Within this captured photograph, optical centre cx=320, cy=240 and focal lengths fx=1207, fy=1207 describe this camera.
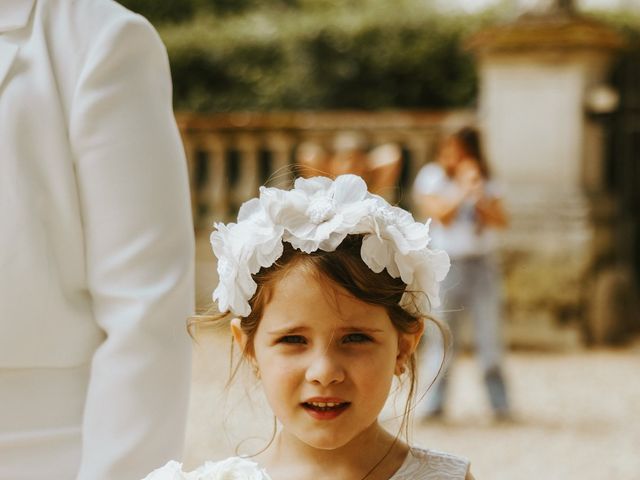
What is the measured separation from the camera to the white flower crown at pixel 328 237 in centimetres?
190

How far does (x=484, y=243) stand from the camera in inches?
274

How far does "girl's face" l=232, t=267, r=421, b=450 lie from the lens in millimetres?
1821

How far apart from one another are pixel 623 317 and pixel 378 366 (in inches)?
300

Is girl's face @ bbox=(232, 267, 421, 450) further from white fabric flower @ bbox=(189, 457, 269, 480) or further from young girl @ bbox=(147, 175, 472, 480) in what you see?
white fabric flower @ bbox=(189, 457, 269, 480)

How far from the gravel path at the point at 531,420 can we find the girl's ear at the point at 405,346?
324 centimetres

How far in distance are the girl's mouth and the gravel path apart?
3.35m

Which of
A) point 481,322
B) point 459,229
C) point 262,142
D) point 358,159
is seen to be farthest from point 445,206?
point 262,142

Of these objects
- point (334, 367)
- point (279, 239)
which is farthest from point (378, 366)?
point (279, 239)

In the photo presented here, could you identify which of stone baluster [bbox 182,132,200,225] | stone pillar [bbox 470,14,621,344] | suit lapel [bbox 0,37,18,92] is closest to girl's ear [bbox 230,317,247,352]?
suit lapel [bbox 0,37,18,92]

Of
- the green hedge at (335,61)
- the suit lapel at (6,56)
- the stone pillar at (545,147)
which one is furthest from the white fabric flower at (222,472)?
the green hedge at (335,61)

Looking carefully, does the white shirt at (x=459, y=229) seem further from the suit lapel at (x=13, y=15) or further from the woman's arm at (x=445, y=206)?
the suit lapel at (x=13, y=15)

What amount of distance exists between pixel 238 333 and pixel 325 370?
28 cm

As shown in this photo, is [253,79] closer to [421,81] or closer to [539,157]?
[421,81]

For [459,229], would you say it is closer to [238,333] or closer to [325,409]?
[238,333]
